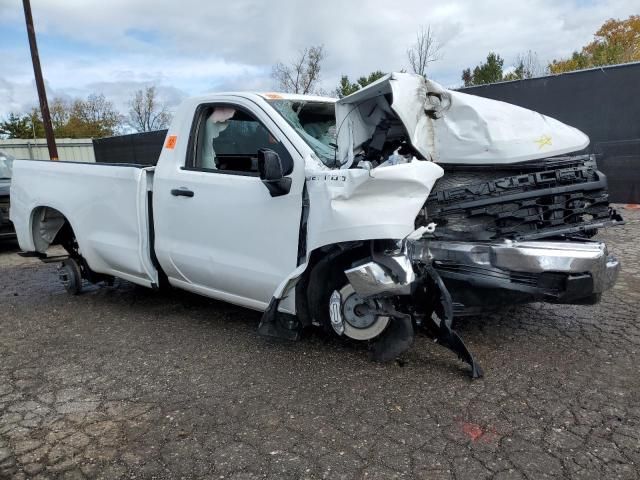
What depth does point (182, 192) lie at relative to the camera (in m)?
4.31

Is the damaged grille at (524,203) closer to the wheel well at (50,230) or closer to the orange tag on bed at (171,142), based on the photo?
the orange tag on bed at (171,142)

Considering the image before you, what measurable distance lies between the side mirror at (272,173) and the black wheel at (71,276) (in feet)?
10.8

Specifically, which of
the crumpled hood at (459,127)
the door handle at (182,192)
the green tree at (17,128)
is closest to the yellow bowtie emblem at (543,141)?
the crumpled hood at (459,127)

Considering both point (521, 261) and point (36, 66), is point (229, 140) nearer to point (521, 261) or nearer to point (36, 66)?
point (521, 261)

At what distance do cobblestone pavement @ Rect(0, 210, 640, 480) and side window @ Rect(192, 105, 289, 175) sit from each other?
4.56 ft

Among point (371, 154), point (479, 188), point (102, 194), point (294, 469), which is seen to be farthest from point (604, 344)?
point (102, 194)

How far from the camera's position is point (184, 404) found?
3.34 metres

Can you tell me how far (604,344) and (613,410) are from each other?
101cm

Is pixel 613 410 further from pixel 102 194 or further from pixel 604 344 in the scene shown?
pixel 102 194

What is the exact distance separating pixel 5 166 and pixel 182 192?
6.96m

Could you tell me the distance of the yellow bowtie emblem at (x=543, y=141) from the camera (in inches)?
134

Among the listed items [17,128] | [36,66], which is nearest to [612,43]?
[36,66]

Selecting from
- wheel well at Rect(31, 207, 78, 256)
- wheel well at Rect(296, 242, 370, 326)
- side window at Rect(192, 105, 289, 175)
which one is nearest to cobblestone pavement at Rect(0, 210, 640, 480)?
wheel well at Rect(296, 242, 370, 326)

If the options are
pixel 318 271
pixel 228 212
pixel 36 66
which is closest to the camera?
pixel 318 271
